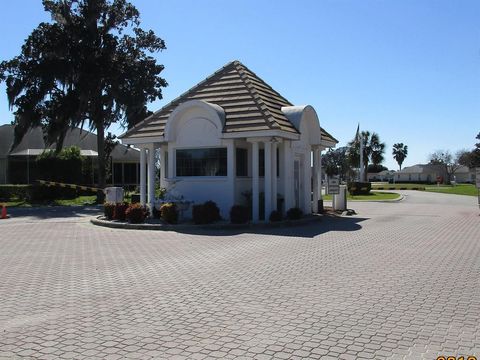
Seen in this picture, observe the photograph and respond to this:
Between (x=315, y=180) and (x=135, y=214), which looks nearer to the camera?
(x=135, y=214)

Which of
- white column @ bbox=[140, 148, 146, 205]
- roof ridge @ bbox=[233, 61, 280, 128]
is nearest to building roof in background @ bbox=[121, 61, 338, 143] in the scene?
roof ridge @ bbox=[233, 61, 280, 128]

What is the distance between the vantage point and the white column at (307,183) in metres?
20.4

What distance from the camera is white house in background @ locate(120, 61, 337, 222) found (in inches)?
677

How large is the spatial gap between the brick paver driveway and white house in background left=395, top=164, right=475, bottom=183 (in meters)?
119

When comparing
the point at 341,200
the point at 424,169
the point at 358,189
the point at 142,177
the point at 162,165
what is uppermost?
the point at 424,169

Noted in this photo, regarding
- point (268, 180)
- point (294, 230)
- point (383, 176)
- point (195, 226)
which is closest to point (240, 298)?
point (294, 230)

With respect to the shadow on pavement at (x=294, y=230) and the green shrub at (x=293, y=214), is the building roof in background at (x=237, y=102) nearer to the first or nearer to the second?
the green shrub at (x=293, y=214)

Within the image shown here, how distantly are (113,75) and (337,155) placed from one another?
76.5m

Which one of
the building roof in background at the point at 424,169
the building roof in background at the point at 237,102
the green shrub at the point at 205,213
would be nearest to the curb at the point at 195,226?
the green shrub at the point at 205,213

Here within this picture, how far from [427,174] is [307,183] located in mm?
116964

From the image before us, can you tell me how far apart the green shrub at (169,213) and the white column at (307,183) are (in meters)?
6.00

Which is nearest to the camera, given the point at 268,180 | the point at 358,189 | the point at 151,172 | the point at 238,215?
the point at 238,215

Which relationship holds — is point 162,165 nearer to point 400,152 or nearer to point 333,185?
point 333,185

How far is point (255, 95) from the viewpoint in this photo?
60.8 ft
